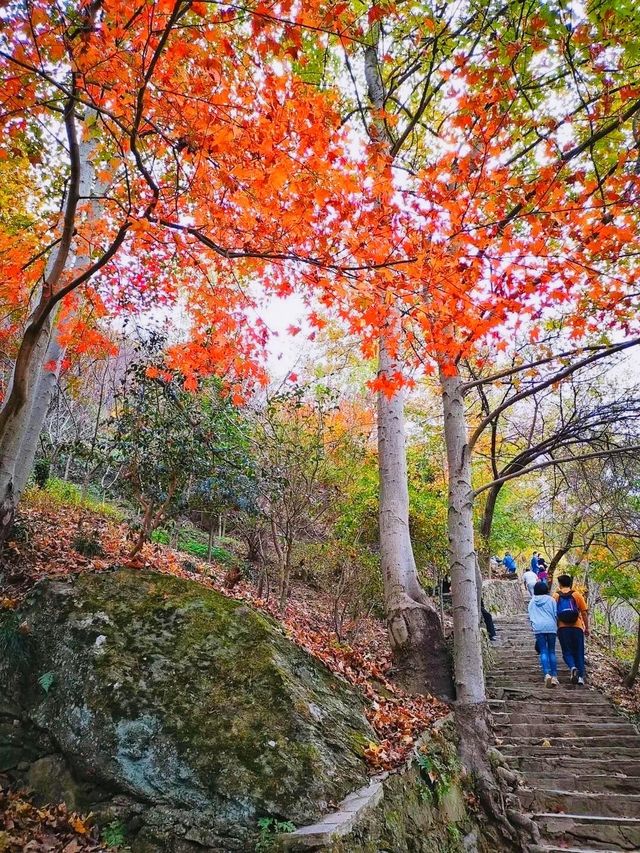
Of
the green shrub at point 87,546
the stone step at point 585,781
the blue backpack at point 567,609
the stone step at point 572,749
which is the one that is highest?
the green shrub at point 87,546

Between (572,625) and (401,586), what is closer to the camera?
(401,586)

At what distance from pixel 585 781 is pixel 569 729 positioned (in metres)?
0.91

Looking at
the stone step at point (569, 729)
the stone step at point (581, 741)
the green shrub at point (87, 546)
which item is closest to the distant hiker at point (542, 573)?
the stone step at point (569, 729)

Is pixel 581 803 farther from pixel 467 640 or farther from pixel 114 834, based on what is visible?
pixel 114 834

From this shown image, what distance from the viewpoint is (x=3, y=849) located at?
8.29 feet

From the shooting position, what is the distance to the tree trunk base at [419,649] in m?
5.46

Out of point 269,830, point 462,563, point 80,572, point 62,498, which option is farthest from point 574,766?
point 62,498

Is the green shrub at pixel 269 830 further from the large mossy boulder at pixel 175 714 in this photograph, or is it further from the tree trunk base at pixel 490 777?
the tree trunk base at pixel 490 777

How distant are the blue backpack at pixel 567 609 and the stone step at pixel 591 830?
2465 mm

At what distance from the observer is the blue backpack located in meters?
6.98

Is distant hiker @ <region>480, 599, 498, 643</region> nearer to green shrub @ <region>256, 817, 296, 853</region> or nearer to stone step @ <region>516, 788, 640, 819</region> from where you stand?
stone step @ <region>516, 788, 640, 819</region>

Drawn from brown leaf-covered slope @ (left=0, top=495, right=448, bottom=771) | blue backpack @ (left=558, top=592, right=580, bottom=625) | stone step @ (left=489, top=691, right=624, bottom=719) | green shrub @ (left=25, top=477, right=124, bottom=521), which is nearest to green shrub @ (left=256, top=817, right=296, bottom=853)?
brown leaf-covered slope @ (left=0, top=495, right=448, bottom=771)

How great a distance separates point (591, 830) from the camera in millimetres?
4840

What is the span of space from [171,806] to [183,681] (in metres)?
0.73
